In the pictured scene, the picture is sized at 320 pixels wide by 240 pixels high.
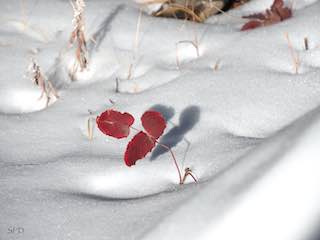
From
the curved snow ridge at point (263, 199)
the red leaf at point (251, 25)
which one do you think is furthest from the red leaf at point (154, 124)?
the red leaf at point (251, 25)

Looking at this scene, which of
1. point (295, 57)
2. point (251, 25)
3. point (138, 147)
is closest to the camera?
point (138, 147)

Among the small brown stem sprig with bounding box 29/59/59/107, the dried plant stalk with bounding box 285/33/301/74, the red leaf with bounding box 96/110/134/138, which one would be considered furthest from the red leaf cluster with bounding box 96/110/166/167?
the dried plant stalk with bounding box 285/33/301/74

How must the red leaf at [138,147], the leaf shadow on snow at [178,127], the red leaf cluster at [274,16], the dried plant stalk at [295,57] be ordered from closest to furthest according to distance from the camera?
1. the red leaf at [138,147]
2. the leaf shadow on snow at [178,127]
3. the dried plant stalk at [295,57]
4. the red leaf cluster at [274,16]

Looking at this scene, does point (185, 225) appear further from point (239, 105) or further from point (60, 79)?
point (60, 79)

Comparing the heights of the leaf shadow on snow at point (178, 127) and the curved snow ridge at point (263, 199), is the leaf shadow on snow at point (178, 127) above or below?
below

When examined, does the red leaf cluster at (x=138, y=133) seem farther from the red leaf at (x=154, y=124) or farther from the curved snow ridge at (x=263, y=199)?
the curved snow ridge at (x=263, y=199)

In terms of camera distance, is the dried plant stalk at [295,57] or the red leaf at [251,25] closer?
the dried plant stalk at [295,57]

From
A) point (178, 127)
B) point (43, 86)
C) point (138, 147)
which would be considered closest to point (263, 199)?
point (138, 147)

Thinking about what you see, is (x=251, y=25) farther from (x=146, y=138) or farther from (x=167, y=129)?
(x=146, y=138)
